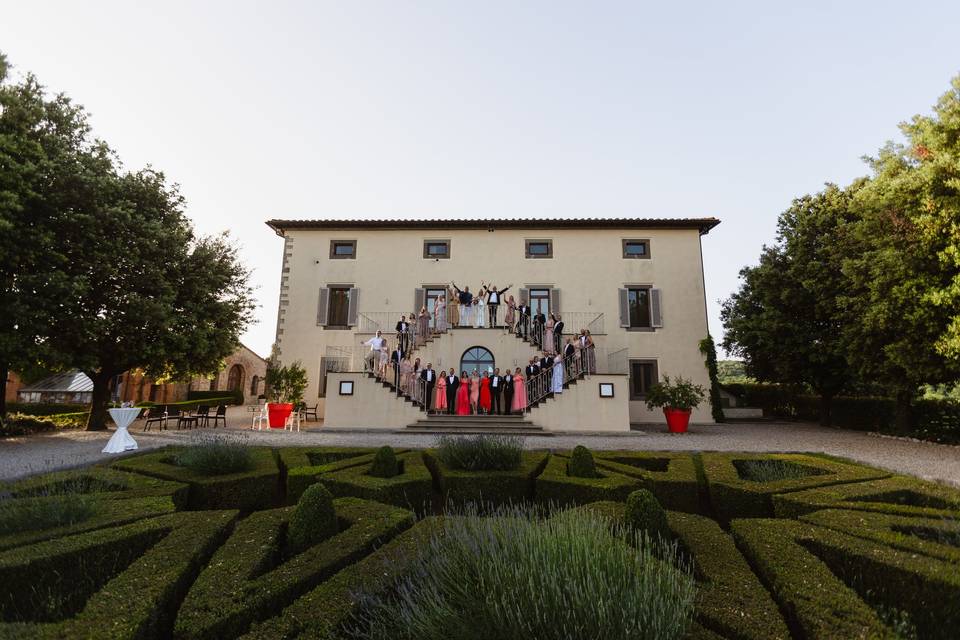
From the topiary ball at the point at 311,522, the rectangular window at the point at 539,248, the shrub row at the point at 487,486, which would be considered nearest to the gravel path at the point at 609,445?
the shrub row at the point at 487,486

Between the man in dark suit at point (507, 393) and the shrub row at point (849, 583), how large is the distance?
11.5m

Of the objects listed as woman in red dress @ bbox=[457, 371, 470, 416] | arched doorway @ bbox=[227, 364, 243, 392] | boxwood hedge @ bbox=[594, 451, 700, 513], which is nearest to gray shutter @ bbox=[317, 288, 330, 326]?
woman in red dress @ bbox=[457, 371, 470, 416]

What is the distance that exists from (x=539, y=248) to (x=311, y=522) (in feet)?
57.5

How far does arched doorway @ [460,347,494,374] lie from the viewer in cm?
1691

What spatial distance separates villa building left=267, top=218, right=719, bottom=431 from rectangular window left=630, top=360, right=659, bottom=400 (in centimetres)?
4

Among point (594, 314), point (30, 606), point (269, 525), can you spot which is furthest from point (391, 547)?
point (594, 314)

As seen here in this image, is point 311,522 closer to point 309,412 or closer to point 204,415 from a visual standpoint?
point 204,415

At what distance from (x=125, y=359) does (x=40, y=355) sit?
2.65 metres

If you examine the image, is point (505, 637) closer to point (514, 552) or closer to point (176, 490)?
point (514, 552)

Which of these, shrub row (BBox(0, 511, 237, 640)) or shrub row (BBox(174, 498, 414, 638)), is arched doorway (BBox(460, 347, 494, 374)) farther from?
shrub row (BBox(0, 511, 237, 640))

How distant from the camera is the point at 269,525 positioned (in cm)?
411

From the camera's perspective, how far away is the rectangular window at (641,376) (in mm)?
18844

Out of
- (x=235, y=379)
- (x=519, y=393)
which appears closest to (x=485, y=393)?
(x=519, y=393)

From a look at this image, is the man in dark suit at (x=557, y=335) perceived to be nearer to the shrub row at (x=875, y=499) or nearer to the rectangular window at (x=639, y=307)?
the rectangular window at (x=639, y=307)
